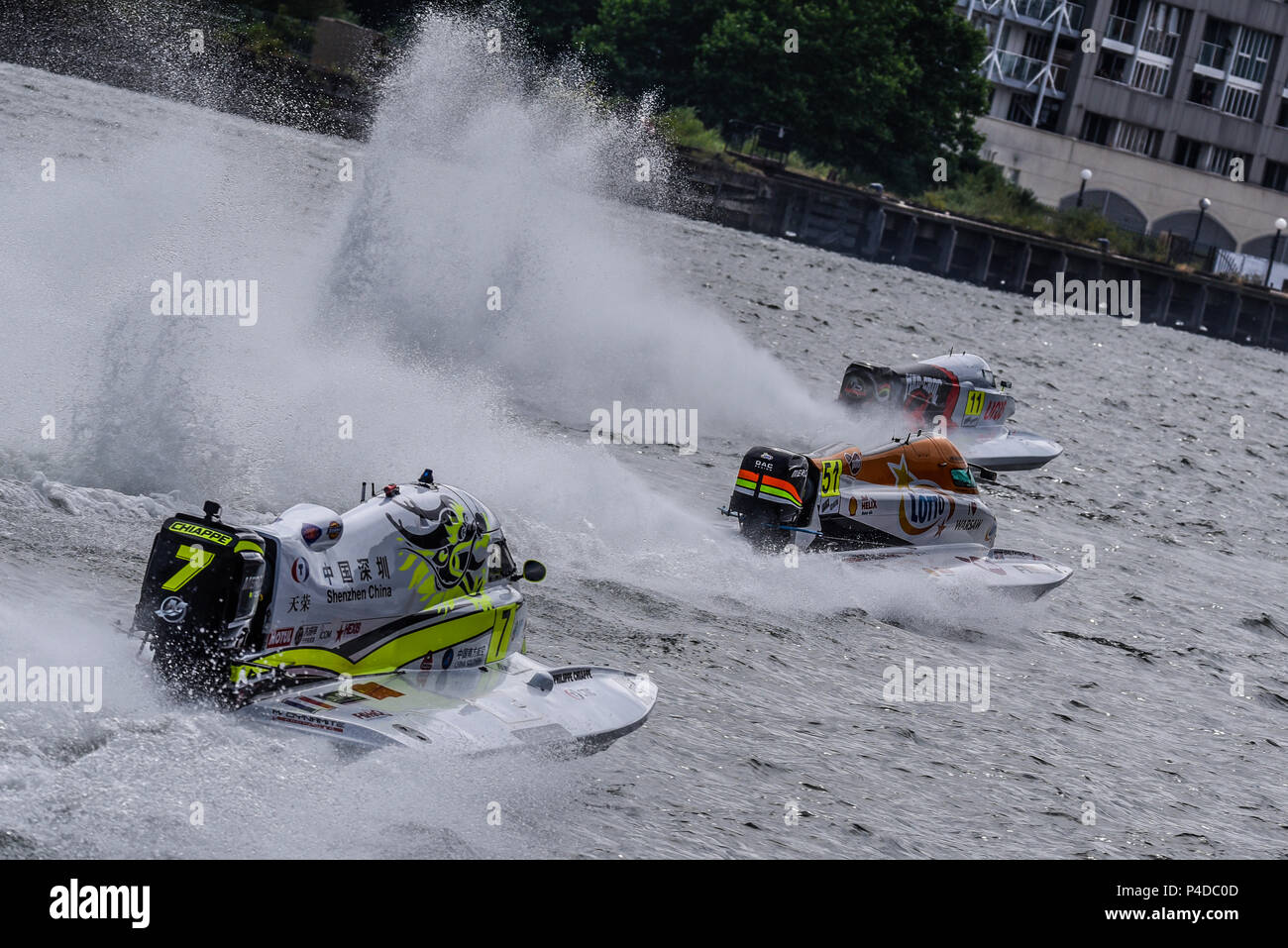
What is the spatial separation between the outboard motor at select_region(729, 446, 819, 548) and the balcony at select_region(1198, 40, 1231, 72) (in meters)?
96.3

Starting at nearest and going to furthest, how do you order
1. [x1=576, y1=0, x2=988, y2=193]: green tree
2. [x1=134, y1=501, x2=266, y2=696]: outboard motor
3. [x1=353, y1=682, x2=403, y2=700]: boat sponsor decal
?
[x1=134, y1=501, x2=266, y2=696]: outboard motor < [x1=353, y1=682, x2=403, y2=700]: boat sponsor decal < [x1=576, y1=0, x2=988, y2=193]: green tree

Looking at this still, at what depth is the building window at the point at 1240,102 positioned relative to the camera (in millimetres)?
104188

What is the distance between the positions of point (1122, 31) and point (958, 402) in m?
81.4

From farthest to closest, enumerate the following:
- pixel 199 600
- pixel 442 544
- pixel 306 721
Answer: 1. pixel 442 544
2. pixel 306 721
3. pixel 199 600

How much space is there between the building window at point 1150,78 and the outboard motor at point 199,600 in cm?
10180

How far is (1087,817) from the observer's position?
13.7 metres

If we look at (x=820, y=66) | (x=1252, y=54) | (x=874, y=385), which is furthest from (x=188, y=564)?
(x=1252, y=54)

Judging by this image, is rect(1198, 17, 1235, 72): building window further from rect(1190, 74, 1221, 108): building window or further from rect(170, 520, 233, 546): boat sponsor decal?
rect(170, 520, 233, 546): boat sponsor decal

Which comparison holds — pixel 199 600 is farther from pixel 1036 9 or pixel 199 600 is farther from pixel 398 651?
pixel 1036 9

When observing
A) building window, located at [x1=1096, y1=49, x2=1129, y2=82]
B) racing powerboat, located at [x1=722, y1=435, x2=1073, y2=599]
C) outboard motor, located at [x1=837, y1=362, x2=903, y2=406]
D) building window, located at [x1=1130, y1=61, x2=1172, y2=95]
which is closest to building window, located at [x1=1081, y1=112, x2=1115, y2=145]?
building window, located at [x1=1096, y1=49, x2=1129, y2=82]

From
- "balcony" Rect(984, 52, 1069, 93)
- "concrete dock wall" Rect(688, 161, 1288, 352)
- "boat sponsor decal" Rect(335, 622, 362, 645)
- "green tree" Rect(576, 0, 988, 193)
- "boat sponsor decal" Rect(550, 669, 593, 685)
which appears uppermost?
"balcony" Rect(984, 52, 1069, 93)

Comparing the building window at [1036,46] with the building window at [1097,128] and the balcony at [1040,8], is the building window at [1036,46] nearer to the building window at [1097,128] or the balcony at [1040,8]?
the balcony at [1040,8]

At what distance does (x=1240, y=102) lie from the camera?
344 ft

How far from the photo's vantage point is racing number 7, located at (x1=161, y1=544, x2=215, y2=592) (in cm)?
967
